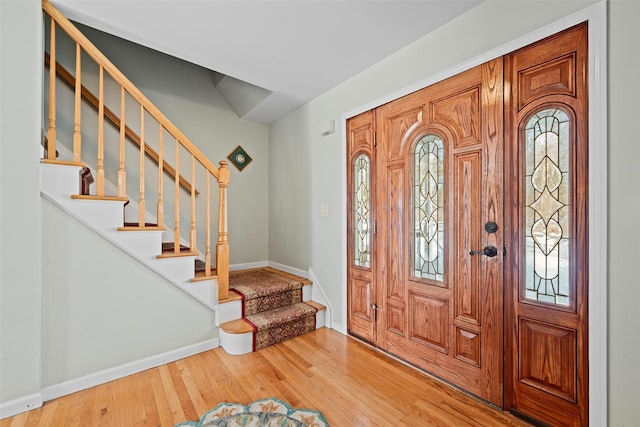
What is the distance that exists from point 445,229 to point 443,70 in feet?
3.62

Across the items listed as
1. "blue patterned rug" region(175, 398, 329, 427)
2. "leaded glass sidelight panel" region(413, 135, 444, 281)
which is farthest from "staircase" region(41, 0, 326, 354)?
"leaded glass sidelight panel" region(413, 135, 444, 281)

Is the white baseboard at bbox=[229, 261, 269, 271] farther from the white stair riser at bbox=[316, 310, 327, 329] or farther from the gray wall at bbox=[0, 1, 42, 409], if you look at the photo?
the gray wall at bbox=[0, 1, 42, 409]

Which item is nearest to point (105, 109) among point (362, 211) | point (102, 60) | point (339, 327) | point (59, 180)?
point (102, 60)

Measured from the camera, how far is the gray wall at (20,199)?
163 cm

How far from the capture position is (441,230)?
6.48ft

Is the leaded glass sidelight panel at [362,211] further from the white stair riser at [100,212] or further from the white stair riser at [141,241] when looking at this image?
the white stair riser at [100,212]

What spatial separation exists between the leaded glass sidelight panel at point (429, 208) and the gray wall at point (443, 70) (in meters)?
0.55

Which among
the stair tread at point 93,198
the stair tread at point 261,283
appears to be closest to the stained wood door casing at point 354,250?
the stair tread at point 261,283

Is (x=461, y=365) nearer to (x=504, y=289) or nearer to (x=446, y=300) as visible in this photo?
(x=446, y=300)

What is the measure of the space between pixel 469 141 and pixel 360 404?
1813mm

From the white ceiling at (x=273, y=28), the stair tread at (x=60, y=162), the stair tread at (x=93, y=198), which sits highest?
the white ceiling at (x=273, y=28)

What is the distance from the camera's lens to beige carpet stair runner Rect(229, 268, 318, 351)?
2.47m

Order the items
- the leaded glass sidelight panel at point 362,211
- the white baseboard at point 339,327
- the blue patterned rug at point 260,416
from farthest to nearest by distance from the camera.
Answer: the white baseboard at point 339,327 → the leaded glass sidelight panel at point 362,211 → the blue patterned rug at point 260,416

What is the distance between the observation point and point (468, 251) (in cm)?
182
